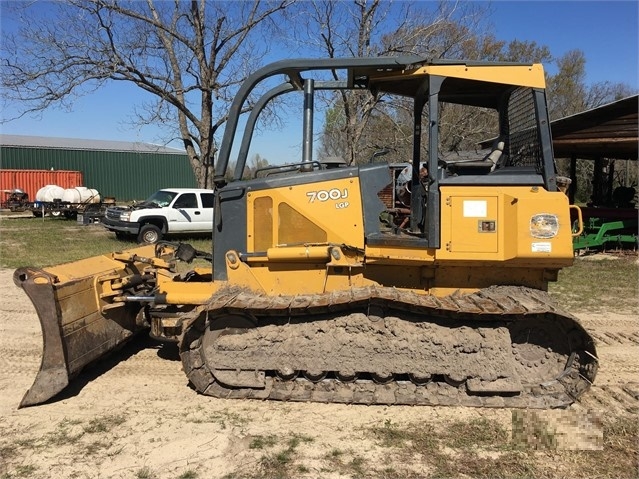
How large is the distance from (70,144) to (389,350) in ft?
140

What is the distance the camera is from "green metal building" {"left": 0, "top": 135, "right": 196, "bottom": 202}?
35.7 m

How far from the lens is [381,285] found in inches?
189

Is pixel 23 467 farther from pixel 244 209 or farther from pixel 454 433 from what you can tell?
pixel 454 433

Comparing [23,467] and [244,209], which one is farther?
[244,209]

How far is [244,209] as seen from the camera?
4957 millimetres

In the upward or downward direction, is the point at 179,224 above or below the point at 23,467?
above

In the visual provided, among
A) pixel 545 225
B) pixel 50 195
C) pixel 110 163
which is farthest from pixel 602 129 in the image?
pixel 110 163

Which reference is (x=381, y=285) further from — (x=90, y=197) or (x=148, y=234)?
(x=90, y=197)

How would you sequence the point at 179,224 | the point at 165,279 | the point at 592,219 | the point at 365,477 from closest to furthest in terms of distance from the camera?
the point at 365,477
the point at 165,279
the point at 592,219
the point at 179,224

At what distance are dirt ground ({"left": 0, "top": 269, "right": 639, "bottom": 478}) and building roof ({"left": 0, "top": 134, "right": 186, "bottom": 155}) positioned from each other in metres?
32.5

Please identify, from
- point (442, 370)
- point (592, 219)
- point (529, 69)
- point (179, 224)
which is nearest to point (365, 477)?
point (442, 370)

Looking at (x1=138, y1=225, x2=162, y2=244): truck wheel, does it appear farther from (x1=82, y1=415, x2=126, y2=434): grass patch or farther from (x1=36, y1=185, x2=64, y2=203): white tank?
(x1=82, y1=415, x2=126, y2=434): grass patch

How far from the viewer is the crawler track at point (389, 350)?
4328mm

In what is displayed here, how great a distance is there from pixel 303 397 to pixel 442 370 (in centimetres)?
119
